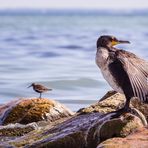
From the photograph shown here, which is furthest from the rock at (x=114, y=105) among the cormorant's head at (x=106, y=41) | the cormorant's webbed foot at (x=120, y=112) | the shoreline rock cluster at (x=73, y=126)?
the cormorant's head at (x=106, y=41)

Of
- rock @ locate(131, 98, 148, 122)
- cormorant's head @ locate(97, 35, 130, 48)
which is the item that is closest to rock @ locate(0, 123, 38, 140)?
rock @ locate(131, 98, 148, 122)

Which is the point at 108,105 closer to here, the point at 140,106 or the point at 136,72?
the point at 140,106

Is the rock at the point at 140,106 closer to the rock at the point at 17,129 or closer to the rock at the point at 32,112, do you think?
the rock at the point at 17,129

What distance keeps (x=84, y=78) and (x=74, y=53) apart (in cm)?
1079

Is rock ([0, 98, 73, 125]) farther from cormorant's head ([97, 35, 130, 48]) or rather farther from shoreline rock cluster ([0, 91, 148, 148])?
cormorant's head ([97, 35, 130, 48])

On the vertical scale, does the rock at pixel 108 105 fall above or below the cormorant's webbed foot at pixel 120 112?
below

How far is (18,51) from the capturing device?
32.9 meters

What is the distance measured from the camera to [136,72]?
861 cm

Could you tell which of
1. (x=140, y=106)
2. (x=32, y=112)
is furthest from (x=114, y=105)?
(x=32, y=112)

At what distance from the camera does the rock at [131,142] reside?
746cm

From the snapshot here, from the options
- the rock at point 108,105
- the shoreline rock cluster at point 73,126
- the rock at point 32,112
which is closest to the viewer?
the shoreline rock cluster at point 73,126

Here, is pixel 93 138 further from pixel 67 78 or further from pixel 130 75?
pixel 67 78

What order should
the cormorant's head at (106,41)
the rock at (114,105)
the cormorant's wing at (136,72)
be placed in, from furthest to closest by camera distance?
the rock at (114,105), the cormorant's head at (106,41), the cormorant's wing at (136,72)

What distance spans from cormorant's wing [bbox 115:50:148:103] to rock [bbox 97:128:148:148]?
2.03 ft
